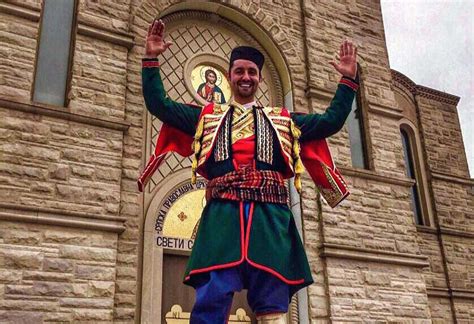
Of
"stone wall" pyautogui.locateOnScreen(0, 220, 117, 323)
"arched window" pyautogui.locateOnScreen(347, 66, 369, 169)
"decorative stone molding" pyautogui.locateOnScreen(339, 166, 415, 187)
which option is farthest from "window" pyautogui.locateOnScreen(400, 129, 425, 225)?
"stone wall" pyautogui.locateOnScreen(0, 220, 117, 323)

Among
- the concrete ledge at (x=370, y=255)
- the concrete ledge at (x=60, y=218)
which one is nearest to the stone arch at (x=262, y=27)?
the concrete ledge at (x=370, y=255)

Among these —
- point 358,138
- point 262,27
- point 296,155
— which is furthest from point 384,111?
point 296,155

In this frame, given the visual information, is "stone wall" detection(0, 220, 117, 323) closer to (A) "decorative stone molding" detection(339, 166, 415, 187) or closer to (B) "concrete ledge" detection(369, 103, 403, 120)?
(A) "decorative stone molding" detection(339, 166, 415, 187)

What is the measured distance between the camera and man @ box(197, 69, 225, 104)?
8125 mm

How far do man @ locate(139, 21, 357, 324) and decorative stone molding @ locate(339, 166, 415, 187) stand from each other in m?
5.76

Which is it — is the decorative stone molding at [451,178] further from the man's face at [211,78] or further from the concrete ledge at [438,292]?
the man's face at [211,78]

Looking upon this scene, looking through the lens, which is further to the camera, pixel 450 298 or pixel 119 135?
pixel 450 298

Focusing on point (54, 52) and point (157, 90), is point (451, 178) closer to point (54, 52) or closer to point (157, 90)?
point (54, 52)

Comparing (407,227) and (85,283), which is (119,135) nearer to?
(85,283)

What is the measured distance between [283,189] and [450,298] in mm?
10030

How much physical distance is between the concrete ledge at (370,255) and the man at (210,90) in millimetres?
2841

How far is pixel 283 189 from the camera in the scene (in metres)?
2.81

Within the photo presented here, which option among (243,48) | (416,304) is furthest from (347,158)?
(243,48)

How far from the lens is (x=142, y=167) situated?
23.7 ft
